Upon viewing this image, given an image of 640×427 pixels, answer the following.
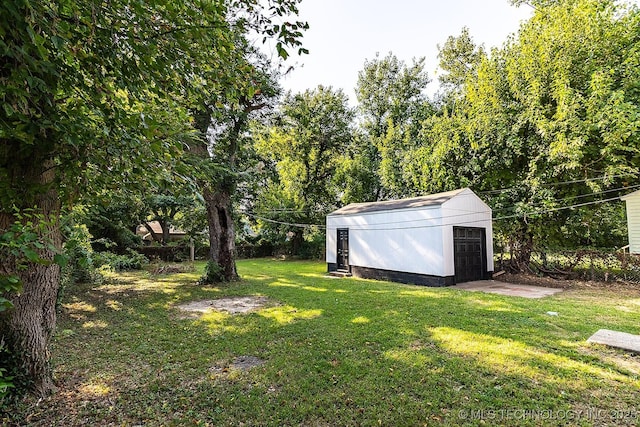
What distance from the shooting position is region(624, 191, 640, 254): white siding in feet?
32.6

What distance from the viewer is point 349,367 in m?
3.54

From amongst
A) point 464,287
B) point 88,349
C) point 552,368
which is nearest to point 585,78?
point 464,287

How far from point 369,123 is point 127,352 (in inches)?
777

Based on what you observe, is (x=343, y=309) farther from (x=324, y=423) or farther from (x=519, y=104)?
(x=519, y=104)

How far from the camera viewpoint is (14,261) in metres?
2.53

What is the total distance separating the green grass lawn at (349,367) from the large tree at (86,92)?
104 centimetres

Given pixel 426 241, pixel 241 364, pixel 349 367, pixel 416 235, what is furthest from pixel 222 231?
pixel 349 367

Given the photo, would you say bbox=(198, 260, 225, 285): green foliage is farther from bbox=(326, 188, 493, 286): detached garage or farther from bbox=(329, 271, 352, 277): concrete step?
bbox=(326, 188, 493, 286): detached garage

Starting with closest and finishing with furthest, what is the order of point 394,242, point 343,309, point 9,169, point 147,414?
point 9,169, point 147,414, point 343,309, point 394,242

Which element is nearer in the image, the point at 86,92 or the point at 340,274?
the point at 86,92

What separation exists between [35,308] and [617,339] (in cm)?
687

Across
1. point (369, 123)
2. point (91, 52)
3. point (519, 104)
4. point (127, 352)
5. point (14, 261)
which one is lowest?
point (127, 352)

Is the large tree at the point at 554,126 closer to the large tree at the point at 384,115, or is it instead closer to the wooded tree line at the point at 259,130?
the wooded tree line at the point at 259,130

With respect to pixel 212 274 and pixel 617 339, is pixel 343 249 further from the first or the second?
pixel 617 339
